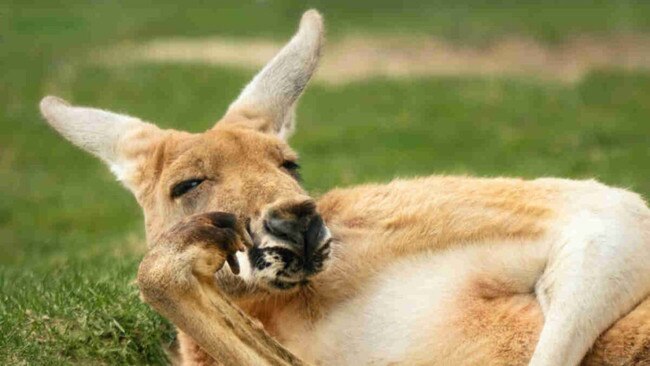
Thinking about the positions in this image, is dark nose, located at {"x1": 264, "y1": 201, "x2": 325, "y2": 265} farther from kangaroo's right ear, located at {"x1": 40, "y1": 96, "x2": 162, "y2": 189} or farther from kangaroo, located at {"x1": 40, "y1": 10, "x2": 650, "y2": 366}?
kangaroo's right ear, located at {"x1": 40, "y1": 96, "x2": 162, "y2": 189}

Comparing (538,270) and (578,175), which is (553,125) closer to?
(578,175)

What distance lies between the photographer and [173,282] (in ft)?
16.3

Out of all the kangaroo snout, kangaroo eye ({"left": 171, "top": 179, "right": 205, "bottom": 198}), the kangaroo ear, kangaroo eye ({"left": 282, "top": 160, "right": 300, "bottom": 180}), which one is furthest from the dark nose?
the kangaroo ear

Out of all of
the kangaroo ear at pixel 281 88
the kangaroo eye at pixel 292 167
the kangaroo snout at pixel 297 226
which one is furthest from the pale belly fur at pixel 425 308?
the kangaroo ear at pixel 281 88

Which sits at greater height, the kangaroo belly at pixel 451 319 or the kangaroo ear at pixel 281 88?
the kangaroo ear at pixel 281 88

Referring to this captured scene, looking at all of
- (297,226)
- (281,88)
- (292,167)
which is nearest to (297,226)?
(297,226)

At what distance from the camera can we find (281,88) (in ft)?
22.6

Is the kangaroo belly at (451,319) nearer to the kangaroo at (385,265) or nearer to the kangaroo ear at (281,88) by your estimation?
the kangaroo at (385,265)

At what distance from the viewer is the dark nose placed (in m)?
5.12

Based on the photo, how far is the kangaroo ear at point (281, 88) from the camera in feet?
21.7

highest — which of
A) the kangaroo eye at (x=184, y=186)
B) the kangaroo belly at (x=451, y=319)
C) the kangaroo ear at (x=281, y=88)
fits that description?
the kangaroo ear at (x=281, y=88)

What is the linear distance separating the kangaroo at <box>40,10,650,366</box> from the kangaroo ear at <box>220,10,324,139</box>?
0.49 meters

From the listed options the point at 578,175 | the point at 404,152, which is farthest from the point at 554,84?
the point at 578,175

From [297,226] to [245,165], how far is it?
0.67m
